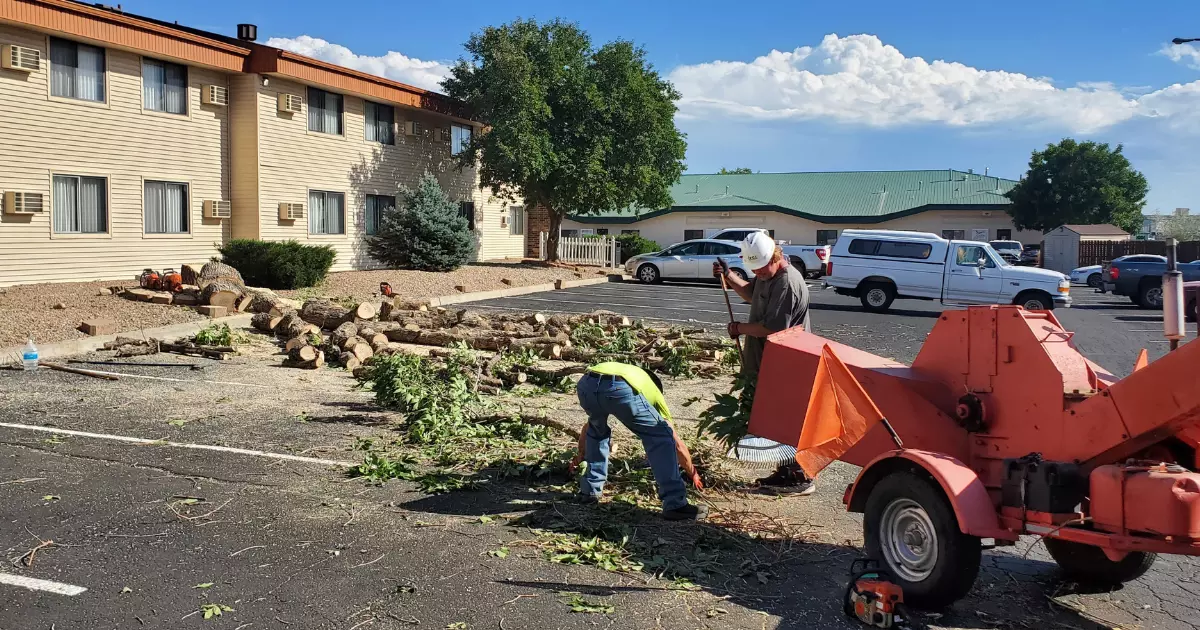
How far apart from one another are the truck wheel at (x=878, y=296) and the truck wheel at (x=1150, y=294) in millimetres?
7696

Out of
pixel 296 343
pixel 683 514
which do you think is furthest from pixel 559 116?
pixel 683 514

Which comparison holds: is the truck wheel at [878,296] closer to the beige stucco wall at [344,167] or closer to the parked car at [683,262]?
the parked car at [683,262]

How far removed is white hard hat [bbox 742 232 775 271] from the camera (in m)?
6.78

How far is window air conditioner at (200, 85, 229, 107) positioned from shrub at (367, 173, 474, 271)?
5.39 m

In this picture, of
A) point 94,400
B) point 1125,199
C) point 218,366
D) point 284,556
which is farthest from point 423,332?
point 1125,199

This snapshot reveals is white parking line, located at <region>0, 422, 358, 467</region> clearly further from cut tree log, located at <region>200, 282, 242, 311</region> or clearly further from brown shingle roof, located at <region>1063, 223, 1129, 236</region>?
brown shingle roof, located at <region>1063, 223, 1129, 236</region>

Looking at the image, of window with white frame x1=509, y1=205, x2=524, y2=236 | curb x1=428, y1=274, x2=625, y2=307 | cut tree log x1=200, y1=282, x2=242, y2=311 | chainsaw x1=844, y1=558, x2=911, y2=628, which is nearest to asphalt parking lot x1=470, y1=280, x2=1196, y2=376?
curb x1=428, y1=274, x2=625, y2=307

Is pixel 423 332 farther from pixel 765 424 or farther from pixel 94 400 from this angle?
pixel 765 424

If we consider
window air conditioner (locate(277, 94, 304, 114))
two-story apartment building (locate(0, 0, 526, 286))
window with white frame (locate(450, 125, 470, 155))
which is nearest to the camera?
two-story apartment building (locate(0, 0, 526, 286))

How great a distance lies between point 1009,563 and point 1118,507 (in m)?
1.56

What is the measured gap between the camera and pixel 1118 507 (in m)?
4.21

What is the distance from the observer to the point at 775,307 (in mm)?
6812

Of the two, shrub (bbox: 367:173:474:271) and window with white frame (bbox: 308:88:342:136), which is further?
shrub (bbox: 367:173:474:271)

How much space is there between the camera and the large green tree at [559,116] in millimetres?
29250
